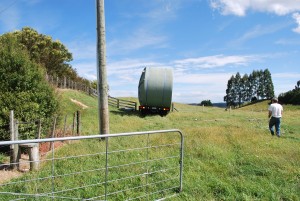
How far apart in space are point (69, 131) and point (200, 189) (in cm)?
868

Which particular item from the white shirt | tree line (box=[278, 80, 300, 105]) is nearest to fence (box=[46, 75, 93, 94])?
the white shirt

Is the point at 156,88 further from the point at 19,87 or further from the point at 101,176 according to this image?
the point at 101,176

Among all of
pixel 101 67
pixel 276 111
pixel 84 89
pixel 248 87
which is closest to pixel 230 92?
pixel 248 87

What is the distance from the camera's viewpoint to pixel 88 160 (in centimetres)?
822

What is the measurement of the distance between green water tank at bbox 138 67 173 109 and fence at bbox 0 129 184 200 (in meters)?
14.4

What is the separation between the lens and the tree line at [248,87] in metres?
113

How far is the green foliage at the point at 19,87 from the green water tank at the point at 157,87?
13.2 metres

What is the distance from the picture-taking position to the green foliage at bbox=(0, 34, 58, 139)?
1068 centimetres

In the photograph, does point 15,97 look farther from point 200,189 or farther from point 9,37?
point 200,189

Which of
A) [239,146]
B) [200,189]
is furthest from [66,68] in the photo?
[200,189]

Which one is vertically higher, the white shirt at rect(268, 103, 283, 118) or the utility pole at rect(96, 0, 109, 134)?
the utility pole at rect(96, 0, 109, 134)

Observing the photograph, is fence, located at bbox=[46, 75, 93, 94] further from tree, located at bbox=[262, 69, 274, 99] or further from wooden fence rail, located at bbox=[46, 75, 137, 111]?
tree, located at bbox=[262, 69, 274, 99]

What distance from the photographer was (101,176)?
268 inches

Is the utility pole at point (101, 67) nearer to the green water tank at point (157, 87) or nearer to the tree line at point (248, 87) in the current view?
the green water tank at point (157, 87)
